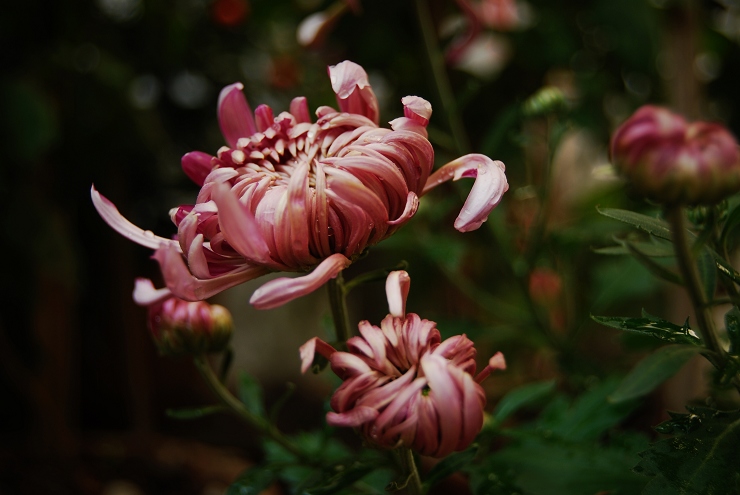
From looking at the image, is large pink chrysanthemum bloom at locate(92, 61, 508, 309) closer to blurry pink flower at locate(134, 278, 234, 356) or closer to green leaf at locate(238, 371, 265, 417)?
blurry pink flower at locate(134, 278, 234, 356)

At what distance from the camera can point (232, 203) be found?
230mm

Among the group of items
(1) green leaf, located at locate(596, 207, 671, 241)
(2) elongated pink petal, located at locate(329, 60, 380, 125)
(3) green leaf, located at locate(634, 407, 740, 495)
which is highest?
(2) elongated pink petal, located at locate(329, 60, 380, 125)

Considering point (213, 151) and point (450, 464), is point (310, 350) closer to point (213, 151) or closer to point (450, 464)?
point (450, 464)

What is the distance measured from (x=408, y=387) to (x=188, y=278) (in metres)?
0.10

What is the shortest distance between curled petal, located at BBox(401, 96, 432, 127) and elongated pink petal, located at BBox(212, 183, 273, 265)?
8 centimetres

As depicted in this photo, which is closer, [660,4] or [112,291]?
[660,4]

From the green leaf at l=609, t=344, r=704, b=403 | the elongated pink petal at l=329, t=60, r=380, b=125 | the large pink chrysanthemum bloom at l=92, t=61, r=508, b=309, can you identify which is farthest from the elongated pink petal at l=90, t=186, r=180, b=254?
the green leaf at l=609, t=344, r=704, b=403

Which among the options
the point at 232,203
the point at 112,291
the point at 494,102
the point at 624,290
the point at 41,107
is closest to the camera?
the point at 232,203

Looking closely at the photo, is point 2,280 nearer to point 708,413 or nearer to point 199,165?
point 199,165

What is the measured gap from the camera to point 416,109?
27cm

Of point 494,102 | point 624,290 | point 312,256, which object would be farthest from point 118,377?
point 312,256

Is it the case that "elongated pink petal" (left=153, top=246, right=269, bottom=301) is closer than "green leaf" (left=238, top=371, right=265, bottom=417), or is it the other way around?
"elongated pink petal" (left=153, top=246, right=269, bottom=301)

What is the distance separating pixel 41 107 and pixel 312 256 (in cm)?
70

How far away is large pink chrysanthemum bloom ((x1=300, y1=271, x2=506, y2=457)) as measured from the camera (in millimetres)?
222
